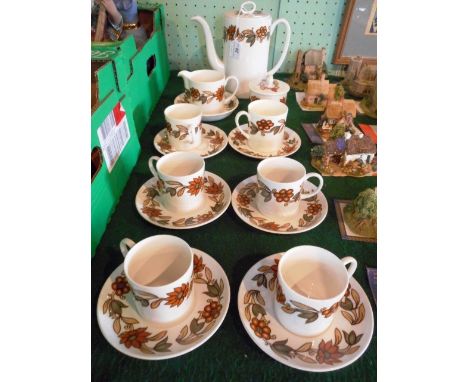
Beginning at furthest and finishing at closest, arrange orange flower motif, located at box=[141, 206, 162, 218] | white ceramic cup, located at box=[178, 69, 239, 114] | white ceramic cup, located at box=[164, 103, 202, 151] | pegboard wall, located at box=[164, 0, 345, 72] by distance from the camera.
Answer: pegboard wall, located at box=[164, 0, 345, 72] < white ceramic cup, located at box=[178, 69, 239, 114] < white ceramic cup, located at box=[164, 103, 202, 151] < orange flower motif, located at box=[141, 206, 162, 218]

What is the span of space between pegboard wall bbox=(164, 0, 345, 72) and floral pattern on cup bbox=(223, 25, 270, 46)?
0.73ft

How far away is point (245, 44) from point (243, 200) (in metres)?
0.52

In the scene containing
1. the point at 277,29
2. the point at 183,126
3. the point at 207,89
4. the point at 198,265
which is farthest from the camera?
the point at 277,29

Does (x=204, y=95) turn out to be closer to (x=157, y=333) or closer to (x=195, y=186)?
(x=195, y=186)

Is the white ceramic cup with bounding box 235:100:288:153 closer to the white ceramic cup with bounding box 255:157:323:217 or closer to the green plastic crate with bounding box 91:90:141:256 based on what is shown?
the white ceramic cup with bounding box 255:157:323:217

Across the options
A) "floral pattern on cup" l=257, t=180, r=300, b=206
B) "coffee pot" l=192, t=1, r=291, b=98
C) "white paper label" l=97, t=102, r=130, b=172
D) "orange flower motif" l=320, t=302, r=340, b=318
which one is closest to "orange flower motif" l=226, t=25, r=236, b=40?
"coffee pot" l=192, t=1, r=291, b=98

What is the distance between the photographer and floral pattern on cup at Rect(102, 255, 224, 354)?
0.43 meters

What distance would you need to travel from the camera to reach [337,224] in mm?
629

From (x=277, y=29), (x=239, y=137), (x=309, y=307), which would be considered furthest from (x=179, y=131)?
(x=277, y=29)

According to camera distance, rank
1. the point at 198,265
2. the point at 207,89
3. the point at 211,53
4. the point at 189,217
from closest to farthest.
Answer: the point at 198,265
the point at 189,217
the point at 207,89
the point at 211,53

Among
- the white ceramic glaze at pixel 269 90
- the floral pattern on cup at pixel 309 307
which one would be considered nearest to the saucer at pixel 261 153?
the white ceramic glaze at pixel 269 90

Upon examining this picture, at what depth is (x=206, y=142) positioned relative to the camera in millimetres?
831

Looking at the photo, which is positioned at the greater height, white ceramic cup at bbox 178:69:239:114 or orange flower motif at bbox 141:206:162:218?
white ceramic cup at bbox 178:69:239:114

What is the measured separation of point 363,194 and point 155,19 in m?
0.86
